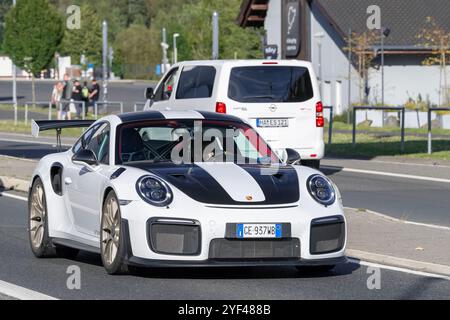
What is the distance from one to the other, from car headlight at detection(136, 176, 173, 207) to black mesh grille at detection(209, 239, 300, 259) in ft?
1.67

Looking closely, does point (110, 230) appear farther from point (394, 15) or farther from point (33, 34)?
point (33, 34)

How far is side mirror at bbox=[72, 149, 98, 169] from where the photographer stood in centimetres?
1108

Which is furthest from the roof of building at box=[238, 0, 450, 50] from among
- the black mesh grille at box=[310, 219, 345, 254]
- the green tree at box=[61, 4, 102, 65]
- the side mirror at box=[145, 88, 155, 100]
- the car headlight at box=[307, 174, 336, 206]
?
the green tree at box=[61, 4, 102, 65]

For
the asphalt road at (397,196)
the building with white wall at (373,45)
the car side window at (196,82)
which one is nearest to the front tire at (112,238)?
the asphalt road at (397,196)

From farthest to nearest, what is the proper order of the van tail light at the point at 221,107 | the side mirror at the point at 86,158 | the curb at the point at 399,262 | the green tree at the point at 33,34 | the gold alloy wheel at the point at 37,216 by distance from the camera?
the green tree at the point at 33,34 → the van tail light at the point at 221,107 → the gold alloy wheel at the point at 37,216 → the side mirror at the point at 86,158 → the curb at the point at 399,262

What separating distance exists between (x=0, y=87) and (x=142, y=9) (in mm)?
63415

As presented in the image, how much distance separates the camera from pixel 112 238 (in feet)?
33.9

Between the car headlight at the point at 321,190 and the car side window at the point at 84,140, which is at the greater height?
the car side window at the point at 84,140

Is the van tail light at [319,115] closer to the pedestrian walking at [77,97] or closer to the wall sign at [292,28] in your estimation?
the pedestrian walking at [77,97]

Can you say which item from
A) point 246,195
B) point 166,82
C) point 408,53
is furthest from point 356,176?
point 408,53

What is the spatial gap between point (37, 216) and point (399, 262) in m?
3.47

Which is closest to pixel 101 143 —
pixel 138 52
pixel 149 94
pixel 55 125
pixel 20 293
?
pixel 55 125

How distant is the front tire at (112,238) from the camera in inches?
398

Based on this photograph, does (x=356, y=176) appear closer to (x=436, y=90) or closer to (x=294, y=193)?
(x=294, y=193)
